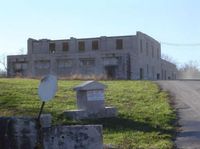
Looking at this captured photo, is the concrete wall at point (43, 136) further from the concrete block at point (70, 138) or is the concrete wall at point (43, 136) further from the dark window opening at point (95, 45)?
the dark window opening at point (95, 45)

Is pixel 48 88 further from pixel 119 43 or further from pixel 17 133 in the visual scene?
pixel 119 43

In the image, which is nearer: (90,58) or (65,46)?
(90,58)

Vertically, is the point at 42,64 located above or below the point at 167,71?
above

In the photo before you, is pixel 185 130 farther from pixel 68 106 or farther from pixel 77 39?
pixel 77 39

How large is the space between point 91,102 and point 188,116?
10.4ft

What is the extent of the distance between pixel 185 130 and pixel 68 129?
6547 millimetres

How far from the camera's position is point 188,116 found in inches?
669

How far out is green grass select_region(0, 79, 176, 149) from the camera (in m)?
12.8

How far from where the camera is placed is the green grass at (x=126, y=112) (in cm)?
1281

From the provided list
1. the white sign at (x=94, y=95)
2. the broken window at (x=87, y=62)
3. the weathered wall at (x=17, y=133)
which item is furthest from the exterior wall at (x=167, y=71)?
the weathered wall at (x=17, y=133)

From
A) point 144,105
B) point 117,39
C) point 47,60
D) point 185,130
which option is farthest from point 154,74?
point 185,130

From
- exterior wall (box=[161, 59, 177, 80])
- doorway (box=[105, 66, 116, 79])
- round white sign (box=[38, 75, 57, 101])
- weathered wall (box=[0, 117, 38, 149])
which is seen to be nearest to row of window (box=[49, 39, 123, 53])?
doorway (box=[105, 66, 116, 79])

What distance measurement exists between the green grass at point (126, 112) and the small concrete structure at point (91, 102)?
0.47 m

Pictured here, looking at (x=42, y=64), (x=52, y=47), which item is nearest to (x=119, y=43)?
(x=52, y=47)
